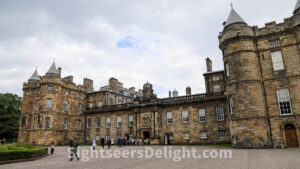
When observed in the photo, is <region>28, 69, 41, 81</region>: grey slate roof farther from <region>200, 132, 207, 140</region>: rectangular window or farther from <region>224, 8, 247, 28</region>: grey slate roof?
<region>224, 8, 247, 28</region>: grey slate roof

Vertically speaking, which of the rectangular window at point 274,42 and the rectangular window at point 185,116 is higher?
the rectangular window at point 274,42

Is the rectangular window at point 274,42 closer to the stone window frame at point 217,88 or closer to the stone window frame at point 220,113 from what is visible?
the stone window frame at point 220,113

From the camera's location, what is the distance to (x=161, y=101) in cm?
3653

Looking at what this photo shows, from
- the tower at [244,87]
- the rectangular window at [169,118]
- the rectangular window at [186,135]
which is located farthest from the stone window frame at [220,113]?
the rectangular window at [169,118]

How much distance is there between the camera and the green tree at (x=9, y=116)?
158 feet

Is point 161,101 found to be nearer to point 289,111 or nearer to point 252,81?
point 252,81

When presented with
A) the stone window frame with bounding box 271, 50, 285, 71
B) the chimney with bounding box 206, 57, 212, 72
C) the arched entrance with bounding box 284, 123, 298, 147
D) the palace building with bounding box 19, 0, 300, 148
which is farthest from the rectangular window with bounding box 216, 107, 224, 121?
the chimney with bounding box 206, 57, 212, 72

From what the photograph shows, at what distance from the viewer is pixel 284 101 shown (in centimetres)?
2261

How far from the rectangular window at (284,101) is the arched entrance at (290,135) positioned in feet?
4.68

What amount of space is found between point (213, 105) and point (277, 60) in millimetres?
11406

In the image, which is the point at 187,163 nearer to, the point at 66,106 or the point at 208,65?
the point at 208,65

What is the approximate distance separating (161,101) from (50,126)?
2128 cm

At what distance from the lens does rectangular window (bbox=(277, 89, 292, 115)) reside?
2228cm

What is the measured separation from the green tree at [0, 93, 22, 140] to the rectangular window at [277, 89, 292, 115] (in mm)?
54683
